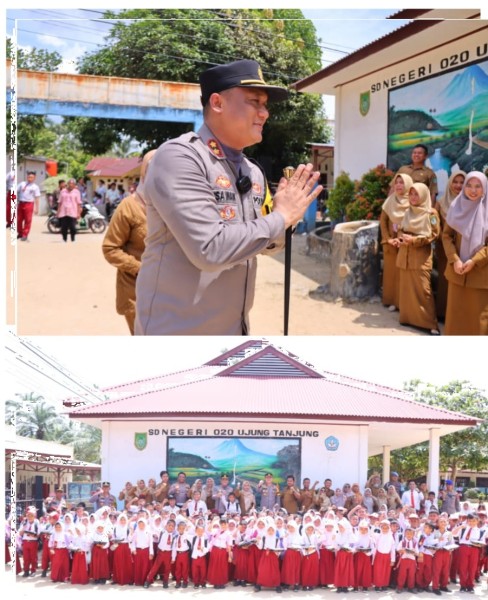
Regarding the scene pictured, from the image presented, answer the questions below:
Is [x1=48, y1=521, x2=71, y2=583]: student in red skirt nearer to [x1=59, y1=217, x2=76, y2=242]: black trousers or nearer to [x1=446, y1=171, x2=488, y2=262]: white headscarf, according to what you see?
[x1=446, y1=171, x2=488, y2=262]: white headscarf

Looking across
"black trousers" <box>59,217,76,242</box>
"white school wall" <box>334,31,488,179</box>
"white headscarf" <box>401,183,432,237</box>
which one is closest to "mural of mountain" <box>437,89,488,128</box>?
"white school wall" <box>334,31,488,179</box>

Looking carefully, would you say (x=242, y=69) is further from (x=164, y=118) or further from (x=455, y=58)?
(x=455, y=58)

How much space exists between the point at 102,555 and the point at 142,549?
0.19 metres

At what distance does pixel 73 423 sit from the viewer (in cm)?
294

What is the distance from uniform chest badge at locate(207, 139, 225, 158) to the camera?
153cm

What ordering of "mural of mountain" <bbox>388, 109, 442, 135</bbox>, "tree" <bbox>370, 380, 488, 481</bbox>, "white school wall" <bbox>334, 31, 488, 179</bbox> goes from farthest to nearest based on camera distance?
"mural of mountain" <bbox>388, 109, 442, 135</bbox> < "white school wall" <bbox>334, 31, 488, 179</bbox> < "tree" <bbox>370, 380, 488, 481</bbox>

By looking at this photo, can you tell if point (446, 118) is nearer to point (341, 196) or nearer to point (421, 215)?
point (421, 215)

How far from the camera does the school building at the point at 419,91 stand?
14.0 ft

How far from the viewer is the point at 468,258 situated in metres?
3.55

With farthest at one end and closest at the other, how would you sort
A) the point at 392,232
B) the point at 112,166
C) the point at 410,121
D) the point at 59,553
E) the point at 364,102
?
the point at 112,166
the point at 364,102
the point at 410,121
the point at 392,232
the point at 59,553

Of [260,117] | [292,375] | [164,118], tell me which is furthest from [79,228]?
[260,117]

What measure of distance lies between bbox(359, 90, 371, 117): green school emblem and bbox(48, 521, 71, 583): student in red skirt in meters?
4.45

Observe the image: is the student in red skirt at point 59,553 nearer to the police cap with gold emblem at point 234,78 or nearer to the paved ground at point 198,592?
the paved ground at point 198,592

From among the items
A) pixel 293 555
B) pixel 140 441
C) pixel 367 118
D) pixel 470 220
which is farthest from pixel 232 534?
pixel 367 118
